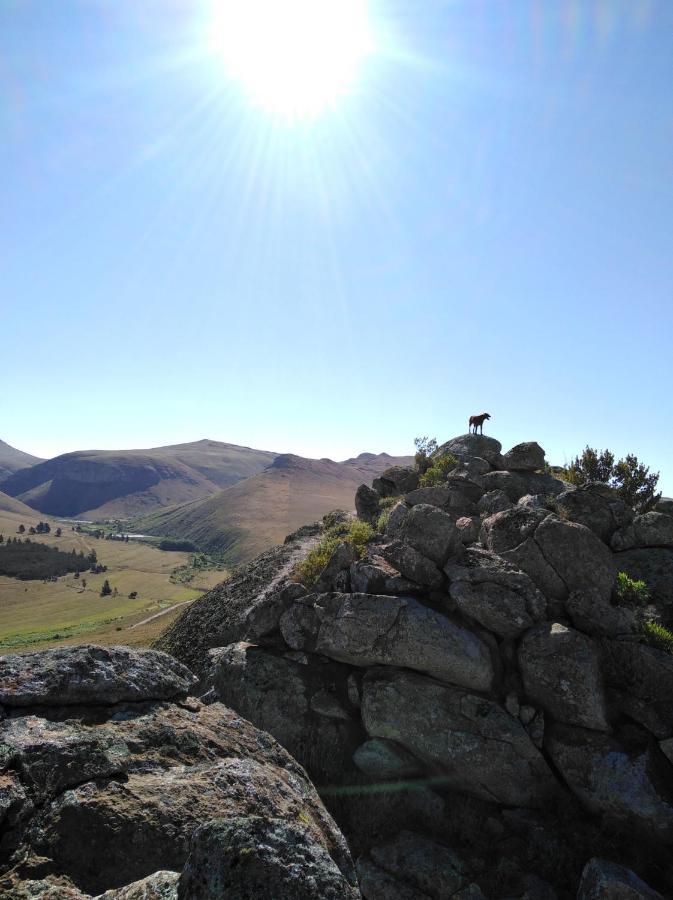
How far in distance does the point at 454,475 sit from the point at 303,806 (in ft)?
49.9

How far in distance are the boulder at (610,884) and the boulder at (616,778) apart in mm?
1146

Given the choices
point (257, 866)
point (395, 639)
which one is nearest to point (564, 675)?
point (395, 639)

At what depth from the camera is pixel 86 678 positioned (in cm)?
727

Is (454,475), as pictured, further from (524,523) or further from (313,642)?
(313,642)

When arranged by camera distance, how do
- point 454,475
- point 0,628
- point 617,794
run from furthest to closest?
point 0,628, point 454,475, point 617,794

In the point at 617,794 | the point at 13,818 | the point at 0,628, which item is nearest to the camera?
the point at 13,818

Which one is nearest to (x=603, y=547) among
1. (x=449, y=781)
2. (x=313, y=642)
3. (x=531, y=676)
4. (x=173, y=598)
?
(x=531, y=676)

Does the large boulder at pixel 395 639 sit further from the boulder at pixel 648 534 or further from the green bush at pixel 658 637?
the boulder at pixel 648 534

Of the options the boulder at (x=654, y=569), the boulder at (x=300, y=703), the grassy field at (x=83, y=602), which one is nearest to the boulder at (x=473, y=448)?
the boulder at (x=654, y=569)

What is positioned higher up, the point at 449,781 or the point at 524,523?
the point at 524,523

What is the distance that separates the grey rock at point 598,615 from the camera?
12656mm

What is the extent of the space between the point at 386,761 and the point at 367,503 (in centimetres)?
1146

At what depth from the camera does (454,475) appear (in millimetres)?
20219

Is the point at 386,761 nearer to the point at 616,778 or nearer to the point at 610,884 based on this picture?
the point at 610,884
